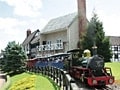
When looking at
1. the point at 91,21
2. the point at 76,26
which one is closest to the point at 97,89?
the point at 91,21

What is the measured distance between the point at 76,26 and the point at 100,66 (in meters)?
32.2

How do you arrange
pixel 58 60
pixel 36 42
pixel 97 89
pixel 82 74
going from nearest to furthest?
pixel 97 89, pixel 82 74, pixel 58 60, pixel 36 42

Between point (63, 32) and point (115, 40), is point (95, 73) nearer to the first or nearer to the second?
point (63, 32)

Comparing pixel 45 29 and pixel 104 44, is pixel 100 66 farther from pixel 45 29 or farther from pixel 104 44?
pixel 45 29

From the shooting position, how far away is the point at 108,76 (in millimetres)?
21516

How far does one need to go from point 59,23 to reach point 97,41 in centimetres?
1468

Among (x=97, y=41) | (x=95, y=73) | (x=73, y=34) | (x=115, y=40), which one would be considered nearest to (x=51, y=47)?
(x=73, y=34)

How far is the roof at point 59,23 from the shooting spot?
182 feet

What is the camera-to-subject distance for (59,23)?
60000 millimetres

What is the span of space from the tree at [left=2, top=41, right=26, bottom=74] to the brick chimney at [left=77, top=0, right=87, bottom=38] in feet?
32.8

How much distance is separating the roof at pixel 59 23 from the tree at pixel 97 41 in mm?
7200

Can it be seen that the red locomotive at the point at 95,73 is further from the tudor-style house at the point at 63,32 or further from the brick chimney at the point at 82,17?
the tudor-style house at the point at 63,32

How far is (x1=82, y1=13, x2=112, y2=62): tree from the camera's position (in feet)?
151

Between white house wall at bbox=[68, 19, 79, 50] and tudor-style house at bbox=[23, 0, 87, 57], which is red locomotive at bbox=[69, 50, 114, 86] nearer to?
tudor-style house at bbox=[23, 0, 87, 57]
